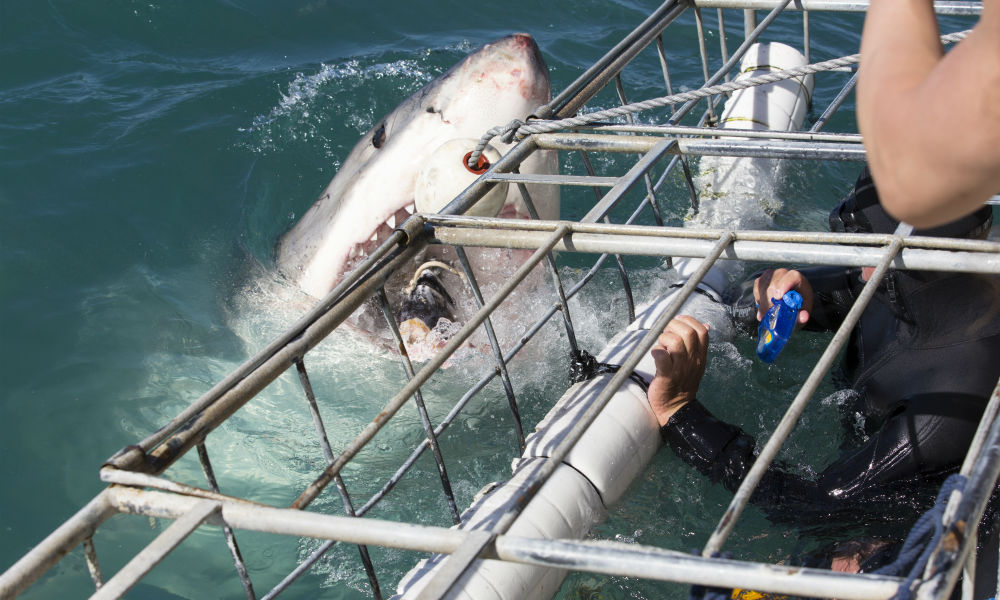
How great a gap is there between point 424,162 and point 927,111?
233cm

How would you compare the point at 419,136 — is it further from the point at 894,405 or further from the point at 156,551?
the point at 156,551

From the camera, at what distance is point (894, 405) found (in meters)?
2.43

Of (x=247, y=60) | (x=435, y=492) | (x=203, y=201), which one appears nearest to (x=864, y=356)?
(x=435, y=492)

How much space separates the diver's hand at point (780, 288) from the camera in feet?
9.37

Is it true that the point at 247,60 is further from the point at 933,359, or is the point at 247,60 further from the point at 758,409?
the point at 933,359

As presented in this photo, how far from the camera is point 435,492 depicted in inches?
109

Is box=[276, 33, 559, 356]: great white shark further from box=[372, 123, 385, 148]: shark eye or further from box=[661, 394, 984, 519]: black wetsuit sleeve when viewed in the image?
box=[661, 394, 984, 519]: black wetsuit sleeve

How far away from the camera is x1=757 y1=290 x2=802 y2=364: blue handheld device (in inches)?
105

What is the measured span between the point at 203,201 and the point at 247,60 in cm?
194

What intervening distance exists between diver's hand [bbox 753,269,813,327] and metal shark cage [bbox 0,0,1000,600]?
50 centimetres

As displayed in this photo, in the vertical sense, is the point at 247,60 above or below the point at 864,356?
above

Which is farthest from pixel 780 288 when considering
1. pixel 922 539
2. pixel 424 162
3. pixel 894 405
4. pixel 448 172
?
pixel 922 539

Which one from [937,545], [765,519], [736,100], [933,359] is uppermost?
[937,545]

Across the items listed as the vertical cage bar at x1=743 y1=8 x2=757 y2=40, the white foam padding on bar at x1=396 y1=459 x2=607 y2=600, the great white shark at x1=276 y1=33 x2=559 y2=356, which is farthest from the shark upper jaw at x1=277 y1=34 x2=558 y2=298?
the vertical cage bar at x1=743 y1=8 x2=757 y2=40
